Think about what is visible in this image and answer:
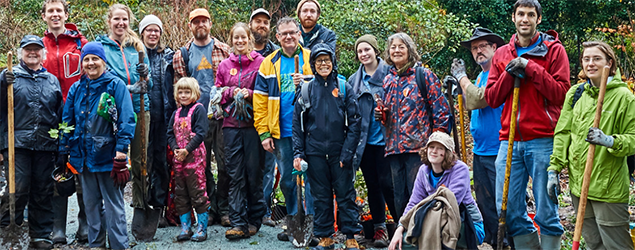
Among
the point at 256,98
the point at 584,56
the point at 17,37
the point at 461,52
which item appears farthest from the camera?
the point at 461,52

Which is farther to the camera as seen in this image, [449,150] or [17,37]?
[17,37]

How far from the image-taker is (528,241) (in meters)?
4.96

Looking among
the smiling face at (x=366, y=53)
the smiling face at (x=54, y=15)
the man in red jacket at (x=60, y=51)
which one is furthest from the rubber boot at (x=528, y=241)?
the smiling face at (x=54, y=15)

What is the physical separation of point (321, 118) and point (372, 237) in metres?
1.44

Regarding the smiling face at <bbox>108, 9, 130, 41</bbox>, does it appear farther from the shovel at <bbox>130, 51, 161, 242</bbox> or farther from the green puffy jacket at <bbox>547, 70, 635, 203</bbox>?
the green puffy jacket at <bbox>547, 70, 635, 203</bbox>

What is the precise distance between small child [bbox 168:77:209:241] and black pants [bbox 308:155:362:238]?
128cm

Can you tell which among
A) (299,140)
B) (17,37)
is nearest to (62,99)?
(299,140)

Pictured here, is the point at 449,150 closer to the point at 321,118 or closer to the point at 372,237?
the point at 321,118

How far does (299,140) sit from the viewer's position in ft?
18.7

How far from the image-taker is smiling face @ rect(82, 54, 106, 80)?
5.67 metres

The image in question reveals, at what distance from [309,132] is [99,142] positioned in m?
2.01

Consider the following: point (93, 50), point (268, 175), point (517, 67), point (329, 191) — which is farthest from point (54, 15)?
point (517, 67)

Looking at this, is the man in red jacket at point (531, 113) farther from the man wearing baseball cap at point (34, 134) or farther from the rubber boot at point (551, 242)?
the man wearing baseball cap at point (34, 134)

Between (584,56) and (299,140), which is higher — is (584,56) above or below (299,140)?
above
